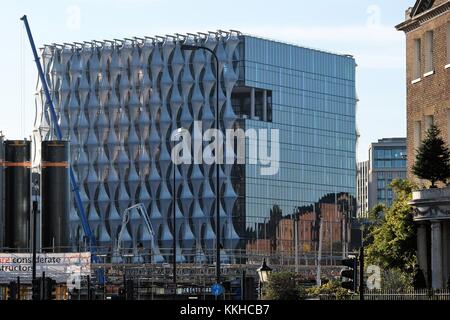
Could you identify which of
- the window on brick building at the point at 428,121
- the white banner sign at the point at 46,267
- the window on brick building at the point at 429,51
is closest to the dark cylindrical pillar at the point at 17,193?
the white banner sign at the point at 46,267

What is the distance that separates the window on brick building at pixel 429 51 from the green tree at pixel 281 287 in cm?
1918

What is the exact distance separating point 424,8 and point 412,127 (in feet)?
21.7

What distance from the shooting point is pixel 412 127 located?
77500 mm

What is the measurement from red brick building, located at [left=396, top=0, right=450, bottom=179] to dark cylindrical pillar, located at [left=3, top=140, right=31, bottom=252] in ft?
286

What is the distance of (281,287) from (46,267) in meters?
34.0

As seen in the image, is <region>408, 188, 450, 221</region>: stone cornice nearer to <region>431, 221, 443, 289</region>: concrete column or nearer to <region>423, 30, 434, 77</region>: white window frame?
<region>431, 221, 443, 289</region>: concrete column

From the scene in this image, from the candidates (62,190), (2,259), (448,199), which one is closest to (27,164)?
(62,190)

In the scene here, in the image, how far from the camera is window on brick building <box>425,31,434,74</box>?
7525cm

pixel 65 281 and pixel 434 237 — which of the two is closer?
pixel 434 237

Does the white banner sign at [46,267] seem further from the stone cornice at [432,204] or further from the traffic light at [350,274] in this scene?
the traffic light at [350,274]

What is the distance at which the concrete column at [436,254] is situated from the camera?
66500mm

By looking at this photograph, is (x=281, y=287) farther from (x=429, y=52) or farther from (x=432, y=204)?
(x=432, y=204)

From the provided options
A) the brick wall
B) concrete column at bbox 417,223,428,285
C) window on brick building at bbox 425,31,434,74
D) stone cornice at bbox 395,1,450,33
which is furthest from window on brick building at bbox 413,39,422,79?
concrete column at bbox 417,223,428,285
